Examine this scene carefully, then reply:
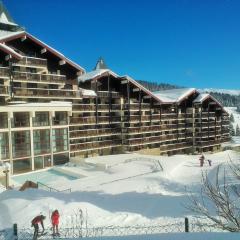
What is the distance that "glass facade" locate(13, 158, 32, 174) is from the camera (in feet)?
Result: 116

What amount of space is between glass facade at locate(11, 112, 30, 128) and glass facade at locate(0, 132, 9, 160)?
1410 mm

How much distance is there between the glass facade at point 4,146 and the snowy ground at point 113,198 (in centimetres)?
598

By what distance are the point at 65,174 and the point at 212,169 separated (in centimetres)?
1556

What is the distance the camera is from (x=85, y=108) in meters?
44.6

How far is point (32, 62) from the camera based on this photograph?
38.5 m

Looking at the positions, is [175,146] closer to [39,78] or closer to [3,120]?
[39,78]

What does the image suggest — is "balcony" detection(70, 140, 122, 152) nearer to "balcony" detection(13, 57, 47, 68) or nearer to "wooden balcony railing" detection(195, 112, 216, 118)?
"balcony" detection(13, 57, 47, 68)

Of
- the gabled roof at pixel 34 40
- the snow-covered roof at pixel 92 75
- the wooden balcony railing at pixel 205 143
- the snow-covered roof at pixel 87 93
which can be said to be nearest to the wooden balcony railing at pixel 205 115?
the wooden balcony railing at pixel 205 143

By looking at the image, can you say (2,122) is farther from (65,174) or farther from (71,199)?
(71,199)

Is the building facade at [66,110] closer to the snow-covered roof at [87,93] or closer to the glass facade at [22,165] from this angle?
the snow-covered roof at [87,93]

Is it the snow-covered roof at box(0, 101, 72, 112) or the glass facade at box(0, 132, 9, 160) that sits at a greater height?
the snow-covered roof at box(0, 101, 72, 112)

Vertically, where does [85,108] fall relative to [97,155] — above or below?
above

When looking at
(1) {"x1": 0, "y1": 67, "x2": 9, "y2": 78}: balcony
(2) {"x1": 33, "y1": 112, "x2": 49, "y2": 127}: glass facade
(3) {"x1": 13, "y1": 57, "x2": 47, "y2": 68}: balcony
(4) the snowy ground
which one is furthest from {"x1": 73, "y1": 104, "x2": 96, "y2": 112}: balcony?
(1) {"x1": 0, "y1": 67, "x2": 9, "y2": 78}: balcony

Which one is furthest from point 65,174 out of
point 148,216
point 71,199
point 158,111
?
point 158,111
